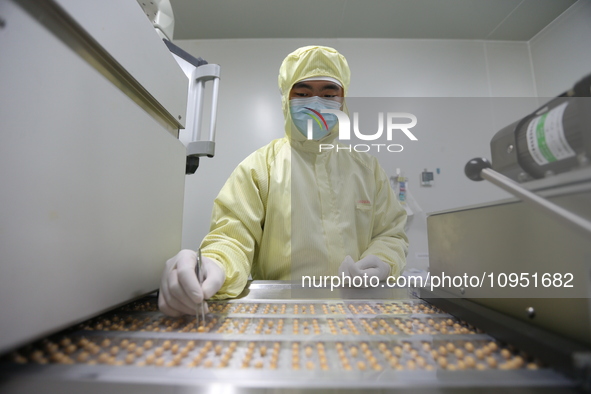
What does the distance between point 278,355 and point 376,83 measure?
2179 millimetres

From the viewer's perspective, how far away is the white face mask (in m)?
1.21

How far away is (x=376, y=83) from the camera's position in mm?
2113

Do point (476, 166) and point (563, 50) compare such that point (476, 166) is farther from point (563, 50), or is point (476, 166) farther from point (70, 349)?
point (563, 50)

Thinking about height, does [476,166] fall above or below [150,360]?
above

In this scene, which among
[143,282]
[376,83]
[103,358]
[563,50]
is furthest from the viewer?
[376,83]

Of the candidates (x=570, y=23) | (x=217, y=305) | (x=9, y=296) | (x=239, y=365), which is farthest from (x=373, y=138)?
(x=570, y=23)

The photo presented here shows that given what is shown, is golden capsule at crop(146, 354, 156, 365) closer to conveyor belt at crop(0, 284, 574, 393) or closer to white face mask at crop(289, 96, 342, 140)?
conveyor belt at crop(0, 284, 574, 393)

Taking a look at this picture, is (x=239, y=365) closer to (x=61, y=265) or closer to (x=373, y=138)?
(x=61, y=265)

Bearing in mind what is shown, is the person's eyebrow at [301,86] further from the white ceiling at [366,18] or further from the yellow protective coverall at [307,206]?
the white ceiling at [366,18]

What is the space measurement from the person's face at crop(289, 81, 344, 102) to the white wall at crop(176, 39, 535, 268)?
33.0 inches

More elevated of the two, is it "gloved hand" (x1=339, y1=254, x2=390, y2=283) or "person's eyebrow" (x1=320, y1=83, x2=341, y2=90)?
"person's eyebrow" (x1=320, y1=83, x2=341, y2=90)

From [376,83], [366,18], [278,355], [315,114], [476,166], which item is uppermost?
[366,18]

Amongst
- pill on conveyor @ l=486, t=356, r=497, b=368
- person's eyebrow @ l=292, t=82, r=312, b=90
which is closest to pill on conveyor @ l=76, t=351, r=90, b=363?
pill on conveyor @ l=486, t=356, r=497, b=368

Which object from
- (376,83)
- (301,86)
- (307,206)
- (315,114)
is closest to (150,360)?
(307,206)
